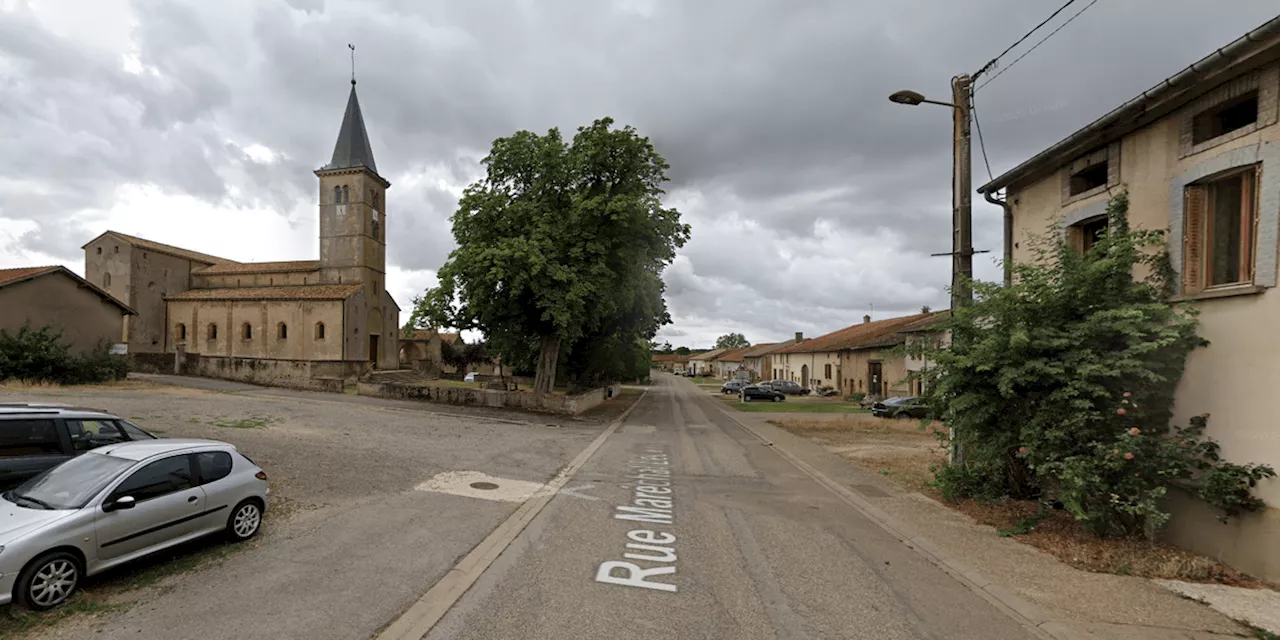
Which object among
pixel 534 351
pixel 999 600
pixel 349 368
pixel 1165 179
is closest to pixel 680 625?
pixel 999 600

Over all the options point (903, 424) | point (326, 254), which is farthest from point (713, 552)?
point (326, 254)

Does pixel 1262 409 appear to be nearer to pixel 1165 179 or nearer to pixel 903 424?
pixel 1165 179

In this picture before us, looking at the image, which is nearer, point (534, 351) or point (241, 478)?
point (241, 478)

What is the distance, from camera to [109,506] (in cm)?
577

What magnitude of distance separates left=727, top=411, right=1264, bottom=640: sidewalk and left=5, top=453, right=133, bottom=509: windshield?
9488 millimetres

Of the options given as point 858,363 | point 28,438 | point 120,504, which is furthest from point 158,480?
point 858,363

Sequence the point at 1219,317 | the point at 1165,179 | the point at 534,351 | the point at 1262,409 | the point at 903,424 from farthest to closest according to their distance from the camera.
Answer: the point at 534,351 → the point at 903,424 → the point at 1165,179 → the point at 1219,317 → the point at 1262,409

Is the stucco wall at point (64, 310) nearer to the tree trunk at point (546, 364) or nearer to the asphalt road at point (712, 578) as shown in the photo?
the tree trunk at point (546, 364)

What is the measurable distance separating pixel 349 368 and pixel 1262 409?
4541cm

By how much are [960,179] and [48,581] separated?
45.0 feet

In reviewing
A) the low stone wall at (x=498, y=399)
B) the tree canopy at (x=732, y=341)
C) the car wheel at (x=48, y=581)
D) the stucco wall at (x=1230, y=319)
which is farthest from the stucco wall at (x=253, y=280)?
the tree canopy at (x=732, y=341)

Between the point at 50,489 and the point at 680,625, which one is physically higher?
the point at 50,489

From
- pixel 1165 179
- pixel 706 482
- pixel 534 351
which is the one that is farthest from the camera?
pixel 534 351

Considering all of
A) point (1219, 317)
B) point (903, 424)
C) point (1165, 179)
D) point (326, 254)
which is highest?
point (326, 254)
